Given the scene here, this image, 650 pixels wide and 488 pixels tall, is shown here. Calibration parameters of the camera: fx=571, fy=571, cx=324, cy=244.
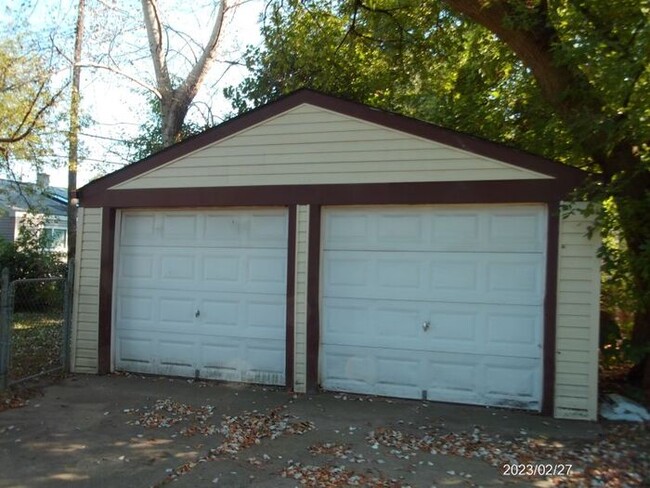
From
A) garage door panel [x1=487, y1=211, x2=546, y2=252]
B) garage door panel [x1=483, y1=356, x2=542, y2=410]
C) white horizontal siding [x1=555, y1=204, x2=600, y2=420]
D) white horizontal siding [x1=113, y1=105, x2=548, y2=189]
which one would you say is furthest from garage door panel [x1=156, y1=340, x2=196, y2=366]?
white horizontal siding [x1=555, y1=204, x2=600, y2=420]

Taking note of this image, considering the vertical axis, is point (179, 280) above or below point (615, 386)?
above

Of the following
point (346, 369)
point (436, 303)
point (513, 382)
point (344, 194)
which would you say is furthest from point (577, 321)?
point (344, 194)

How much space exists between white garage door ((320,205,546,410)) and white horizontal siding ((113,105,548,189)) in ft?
1.44

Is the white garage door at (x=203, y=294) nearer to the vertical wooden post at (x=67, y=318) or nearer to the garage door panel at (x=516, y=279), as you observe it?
the vertical wooden post at (x=67, y=318)

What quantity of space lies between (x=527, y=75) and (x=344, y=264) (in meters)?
4.15

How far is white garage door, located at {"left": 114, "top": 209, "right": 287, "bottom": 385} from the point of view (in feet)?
24.5

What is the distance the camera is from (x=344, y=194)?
7.04m

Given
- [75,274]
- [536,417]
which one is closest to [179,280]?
[75,274]

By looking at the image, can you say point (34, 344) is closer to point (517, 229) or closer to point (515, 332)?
point (515, 332)

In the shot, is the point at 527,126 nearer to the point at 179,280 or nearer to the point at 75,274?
the point at 179,280

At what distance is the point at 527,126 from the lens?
28.9 feet

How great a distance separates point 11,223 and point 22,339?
1543 centimetres

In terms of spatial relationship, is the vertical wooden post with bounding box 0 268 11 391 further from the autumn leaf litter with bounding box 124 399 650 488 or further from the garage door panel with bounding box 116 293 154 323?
the autumn leaf litter with bounding box 124 399 650 488

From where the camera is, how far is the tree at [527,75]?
5953mm
